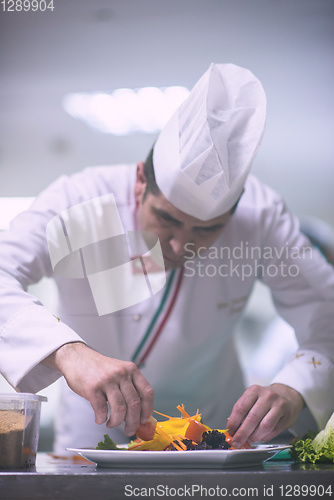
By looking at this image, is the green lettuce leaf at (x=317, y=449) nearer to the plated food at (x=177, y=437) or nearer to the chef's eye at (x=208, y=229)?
the plated food at (x=177, y=437)

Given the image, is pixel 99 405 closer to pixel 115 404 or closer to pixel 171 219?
pixel 115 404

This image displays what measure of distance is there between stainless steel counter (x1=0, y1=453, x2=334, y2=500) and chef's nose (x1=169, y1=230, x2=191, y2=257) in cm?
53

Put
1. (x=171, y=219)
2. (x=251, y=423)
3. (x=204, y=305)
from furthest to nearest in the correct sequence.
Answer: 1. (x=204, y=305)
2. (x=171, y=219)
3. (x=251, y=423)

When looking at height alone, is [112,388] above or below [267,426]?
above

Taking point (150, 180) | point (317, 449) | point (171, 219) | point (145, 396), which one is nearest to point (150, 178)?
point (150, 180)

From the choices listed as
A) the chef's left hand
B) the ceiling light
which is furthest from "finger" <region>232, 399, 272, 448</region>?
the ceiling light

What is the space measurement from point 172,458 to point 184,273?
52 centimetres

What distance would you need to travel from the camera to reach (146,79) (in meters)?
1.10

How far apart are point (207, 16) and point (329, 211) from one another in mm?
578

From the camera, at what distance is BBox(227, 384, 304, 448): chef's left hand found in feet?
2.44

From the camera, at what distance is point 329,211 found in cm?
110

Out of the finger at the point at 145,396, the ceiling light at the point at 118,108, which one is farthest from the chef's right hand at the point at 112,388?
the ceiling light at the point at 118,108

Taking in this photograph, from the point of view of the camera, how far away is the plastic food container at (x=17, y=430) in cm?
62

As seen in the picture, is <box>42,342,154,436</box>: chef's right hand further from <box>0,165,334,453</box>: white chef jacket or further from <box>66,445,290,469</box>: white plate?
<box>0,165,334,453</box>: white chef jacket
